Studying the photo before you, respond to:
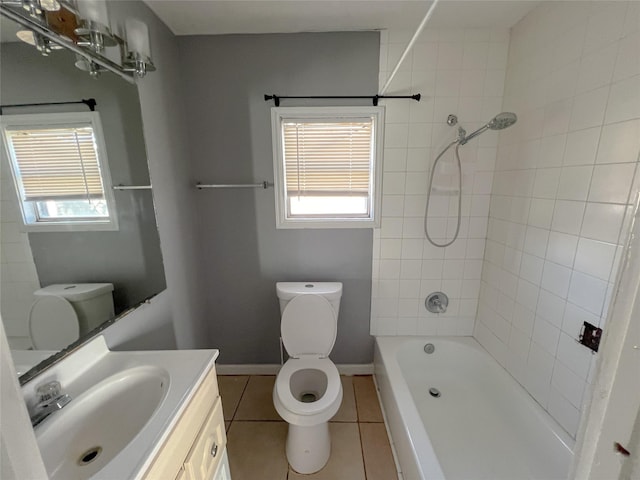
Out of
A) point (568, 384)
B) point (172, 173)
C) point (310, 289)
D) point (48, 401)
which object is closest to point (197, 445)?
point (48, 401)

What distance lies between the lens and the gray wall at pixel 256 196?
1.68 metres

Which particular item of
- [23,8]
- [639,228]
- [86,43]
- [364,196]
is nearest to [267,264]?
[364,196]

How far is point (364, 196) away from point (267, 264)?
86 cm

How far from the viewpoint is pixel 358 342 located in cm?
209

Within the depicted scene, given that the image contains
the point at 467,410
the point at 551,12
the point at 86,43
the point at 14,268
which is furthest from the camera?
the point at 467,410

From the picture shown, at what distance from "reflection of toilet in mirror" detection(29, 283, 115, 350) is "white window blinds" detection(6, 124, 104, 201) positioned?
33cm

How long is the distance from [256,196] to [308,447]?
60.0 inches

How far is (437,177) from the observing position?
1.81 m

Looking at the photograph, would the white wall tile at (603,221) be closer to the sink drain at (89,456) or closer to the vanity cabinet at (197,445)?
the vanity cabinet at (197,445)

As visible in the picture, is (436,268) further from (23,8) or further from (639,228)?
(23,8)

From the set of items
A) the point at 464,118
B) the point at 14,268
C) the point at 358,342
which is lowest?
the point at 358,342

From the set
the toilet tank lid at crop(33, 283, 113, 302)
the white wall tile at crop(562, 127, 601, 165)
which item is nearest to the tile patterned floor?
the toilet tank lid at crop(33, 283, 113, 302)

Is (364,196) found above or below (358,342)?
above

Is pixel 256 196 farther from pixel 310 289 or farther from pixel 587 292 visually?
pixel 587 292
